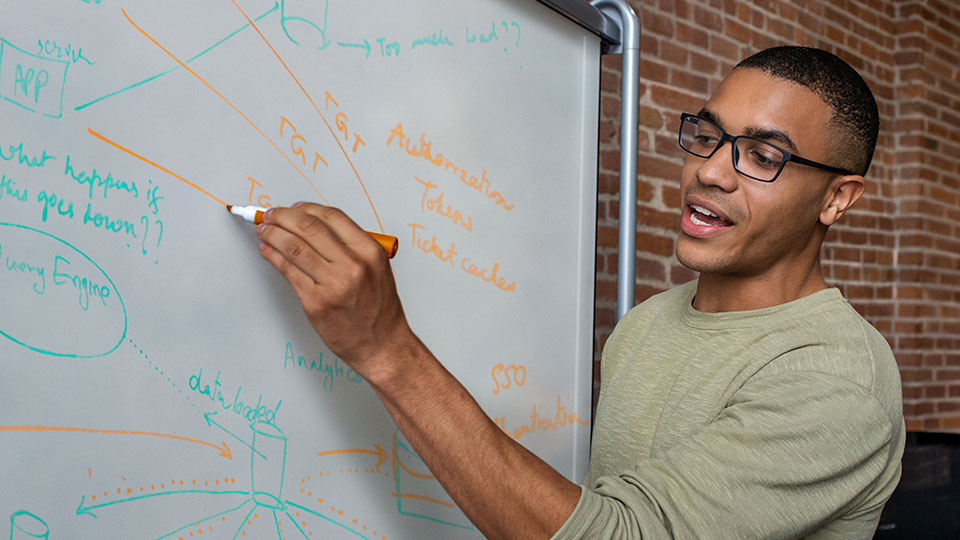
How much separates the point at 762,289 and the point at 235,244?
28.8 inches

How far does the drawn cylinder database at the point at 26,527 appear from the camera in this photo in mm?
743

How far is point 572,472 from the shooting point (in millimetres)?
1426

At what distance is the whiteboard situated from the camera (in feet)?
2.50

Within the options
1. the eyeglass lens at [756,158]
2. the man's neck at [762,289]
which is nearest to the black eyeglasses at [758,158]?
the eyeglass lens at [756,158]

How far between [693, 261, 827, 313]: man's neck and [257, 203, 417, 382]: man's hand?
570 mm

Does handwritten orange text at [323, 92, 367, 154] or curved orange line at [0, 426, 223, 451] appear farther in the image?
handwritten orange text at [323, 92, 367, 154]

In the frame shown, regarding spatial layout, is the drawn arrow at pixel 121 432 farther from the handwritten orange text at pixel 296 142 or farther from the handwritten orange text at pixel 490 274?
the handwritten orange text at pixel 490 274

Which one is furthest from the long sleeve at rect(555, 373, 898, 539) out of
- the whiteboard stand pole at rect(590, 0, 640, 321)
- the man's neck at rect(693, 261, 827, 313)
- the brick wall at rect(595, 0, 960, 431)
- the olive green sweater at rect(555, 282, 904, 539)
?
the brick wall at rect(595, 0, 960, 431)

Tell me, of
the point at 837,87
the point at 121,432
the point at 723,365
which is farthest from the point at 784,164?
the point at 121,432

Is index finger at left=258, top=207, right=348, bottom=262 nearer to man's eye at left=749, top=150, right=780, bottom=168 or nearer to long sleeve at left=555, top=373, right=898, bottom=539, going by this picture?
long sleeve at left=555, top=373, right=898, bottom=539

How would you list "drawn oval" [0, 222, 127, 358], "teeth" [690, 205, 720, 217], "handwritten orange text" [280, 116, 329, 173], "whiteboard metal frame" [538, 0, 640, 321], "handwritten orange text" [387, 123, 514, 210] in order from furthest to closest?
"whiteboard metal frame" [538, 0, 640, 321], "teeth" [690, 205, 720, 217], "handwritten orange text" [387, 123, 514, 210], "handwritten orange text" [280, 116, 329, 173], "drawn oval" [0, 222, 127, 358]

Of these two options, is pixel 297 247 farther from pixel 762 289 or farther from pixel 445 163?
pixel 762 289

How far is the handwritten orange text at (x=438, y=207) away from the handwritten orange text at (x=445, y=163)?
0.03 m

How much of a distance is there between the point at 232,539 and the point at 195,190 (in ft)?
1.18
